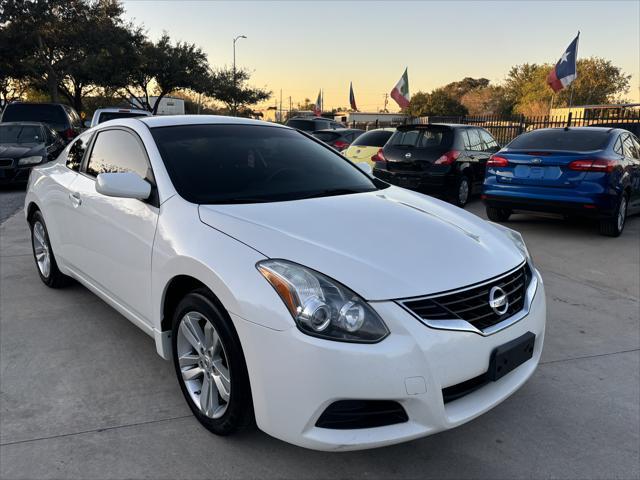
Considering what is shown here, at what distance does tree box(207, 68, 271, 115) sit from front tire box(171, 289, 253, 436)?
115 feet

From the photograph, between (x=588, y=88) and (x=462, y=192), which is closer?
(x=462, y=192)

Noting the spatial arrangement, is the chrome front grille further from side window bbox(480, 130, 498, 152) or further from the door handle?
side window bbox(480, 130, 498, 152)

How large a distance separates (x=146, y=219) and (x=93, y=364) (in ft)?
3.59

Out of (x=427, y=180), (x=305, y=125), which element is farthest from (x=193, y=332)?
(x=305, y=125)

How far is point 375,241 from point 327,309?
50 cm

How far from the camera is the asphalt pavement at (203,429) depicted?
2.38 metres

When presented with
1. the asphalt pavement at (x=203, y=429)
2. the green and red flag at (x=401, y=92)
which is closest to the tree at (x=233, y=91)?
the green and red flag at (x=401, y=92)

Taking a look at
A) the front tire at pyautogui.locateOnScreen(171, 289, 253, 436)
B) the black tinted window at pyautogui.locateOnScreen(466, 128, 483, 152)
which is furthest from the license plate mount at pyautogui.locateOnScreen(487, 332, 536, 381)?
the black tinted window at pyautogui.locateOnScreen(466, 128, 483, 152)

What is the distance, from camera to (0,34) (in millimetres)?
24656

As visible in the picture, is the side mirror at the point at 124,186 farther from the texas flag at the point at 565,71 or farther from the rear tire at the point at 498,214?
the texas flag at the point at 565,71

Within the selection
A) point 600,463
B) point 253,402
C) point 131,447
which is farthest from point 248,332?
point 600,463

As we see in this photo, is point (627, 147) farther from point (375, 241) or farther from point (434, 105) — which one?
point (434, 105)

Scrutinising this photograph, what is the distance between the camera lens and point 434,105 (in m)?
60.6

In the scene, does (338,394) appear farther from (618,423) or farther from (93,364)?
(93,364)
